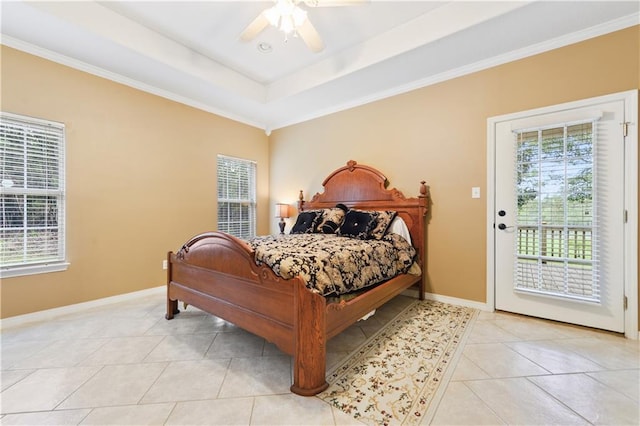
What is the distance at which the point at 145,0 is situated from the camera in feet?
7.62

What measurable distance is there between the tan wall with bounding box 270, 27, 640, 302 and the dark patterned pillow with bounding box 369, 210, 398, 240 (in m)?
0.45

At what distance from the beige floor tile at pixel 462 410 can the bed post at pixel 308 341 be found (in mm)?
647

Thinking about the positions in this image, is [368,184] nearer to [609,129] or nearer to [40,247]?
[609,129]

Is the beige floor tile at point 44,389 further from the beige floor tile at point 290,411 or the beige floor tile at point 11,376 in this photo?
the beige floor tile at point 290,411

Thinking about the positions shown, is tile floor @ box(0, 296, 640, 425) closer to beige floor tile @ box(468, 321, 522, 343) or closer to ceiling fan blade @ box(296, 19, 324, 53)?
beige floor tile @ box(468, 321, 522, 343)

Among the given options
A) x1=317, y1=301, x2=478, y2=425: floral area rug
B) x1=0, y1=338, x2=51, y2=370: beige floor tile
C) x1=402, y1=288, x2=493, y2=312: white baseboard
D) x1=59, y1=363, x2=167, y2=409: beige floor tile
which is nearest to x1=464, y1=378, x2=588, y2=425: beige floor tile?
x1=317, y1=301, x2=478, y2=425: floral area rug

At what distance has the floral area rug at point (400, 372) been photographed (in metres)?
1.40

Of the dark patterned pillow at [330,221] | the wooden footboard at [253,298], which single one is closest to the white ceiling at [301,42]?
the dark patterned pillow at [330,221]

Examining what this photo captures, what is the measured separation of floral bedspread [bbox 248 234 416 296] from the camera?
5.52 ft

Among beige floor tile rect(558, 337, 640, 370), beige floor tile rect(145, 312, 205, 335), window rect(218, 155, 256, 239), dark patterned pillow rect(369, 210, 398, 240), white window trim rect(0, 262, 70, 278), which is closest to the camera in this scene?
beige floor tile rect(558, 337, 640, 370)

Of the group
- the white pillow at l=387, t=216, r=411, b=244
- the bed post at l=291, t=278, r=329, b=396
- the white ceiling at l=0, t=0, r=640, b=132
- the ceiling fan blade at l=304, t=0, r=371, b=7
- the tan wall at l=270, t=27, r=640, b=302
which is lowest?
the bed post at l=291, t=278, r=329, b=396

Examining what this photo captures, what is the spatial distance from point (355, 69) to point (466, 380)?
307cm

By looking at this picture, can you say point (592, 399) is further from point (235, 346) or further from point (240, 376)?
point (235, 346)

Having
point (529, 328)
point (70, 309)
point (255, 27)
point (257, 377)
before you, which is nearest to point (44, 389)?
point (257, 377)
